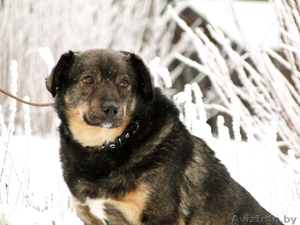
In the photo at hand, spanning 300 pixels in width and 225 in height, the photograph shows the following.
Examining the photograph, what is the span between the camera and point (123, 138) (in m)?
2.94

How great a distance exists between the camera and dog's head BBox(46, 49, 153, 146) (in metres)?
2.92

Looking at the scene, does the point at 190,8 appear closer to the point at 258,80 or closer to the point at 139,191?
the point at 258,80

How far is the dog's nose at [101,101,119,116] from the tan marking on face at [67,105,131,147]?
0.62 feet

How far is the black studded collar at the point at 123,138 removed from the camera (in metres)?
2.94

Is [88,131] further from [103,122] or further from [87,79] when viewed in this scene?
[87,79]

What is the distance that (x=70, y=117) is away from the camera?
3.04 m

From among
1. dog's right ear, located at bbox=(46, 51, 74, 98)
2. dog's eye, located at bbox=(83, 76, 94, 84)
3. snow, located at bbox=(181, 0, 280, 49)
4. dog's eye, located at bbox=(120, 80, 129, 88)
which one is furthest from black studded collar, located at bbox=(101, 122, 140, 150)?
snow, located at bbox=(181, 0, 280, 49)

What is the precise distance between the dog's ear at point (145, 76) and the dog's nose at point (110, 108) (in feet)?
0.96

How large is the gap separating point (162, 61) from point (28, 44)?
2909mm

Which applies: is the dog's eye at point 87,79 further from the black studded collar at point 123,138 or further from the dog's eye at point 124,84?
the black studded collar at point 123,138

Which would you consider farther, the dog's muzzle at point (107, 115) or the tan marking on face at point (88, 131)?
the tan marking on face at point (88, 131)

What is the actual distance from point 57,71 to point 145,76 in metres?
0.63

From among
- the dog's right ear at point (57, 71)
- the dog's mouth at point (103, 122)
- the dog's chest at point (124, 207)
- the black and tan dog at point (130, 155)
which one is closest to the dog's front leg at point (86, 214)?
the black and tan dog at point (130, 155)

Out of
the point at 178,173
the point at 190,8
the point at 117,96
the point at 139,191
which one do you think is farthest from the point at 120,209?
the point at 190,8
